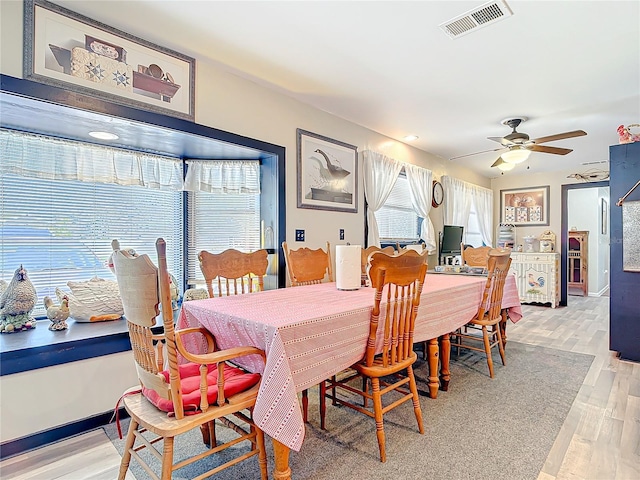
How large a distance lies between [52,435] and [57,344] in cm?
51

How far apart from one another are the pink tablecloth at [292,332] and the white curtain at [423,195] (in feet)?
9.35

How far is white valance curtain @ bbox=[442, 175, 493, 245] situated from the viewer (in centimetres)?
569

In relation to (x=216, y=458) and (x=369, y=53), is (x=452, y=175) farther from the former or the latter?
(x=216, y=458)

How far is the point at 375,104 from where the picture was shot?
138 inches

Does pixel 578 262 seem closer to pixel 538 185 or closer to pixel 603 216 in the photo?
pixel 603 216

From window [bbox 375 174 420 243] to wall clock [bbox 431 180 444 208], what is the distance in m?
0.40

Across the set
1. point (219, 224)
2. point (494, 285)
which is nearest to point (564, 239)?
point (494, 285)

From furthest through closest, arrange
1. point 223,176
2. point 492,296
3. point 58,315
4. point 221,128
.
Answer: point 223,176 → point 492,296 → point 221,128 → point 58,315

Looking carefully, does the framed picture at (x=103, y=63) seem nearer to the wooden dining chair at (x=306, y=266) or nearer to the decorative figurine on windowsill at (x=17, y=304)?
the decorative figurine on windowsill at (x=17, y=304)

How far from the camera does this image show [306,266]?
2988 millimetres

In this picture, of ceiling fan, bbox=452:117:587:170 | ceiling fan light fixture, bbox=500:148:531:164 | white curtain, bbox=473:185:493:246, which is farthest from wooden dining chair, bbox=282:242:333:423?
white curtain, bbox=473:185:493:246

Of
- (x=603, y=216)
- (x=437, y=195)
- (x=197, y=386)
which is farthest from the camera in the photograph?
(x=603, y=216)

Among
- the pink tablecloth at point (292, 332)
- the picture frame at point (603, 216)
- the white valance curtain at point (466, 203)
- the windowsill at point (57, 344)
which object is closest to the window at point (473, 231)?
the white valance curtain at point (466, 203)

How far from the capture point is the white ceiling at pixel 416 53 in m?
2.06
